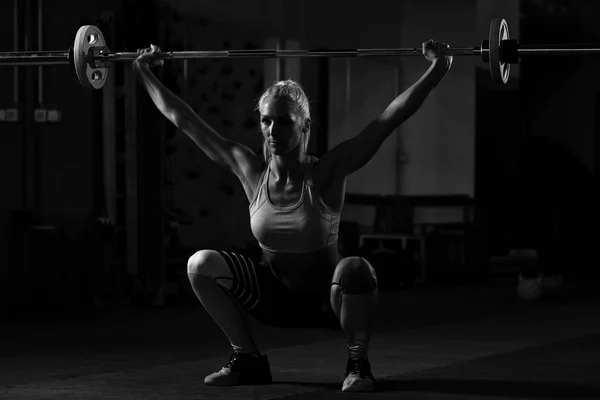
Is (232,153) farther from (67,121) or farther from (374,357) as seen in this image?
(67,121)

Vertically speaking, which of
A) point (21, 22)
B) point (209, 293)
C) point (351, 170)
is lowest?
point (209, 293)

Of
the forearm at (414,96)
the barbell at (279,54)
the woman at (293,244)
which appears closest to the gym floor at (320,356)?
the woman at (293,244)

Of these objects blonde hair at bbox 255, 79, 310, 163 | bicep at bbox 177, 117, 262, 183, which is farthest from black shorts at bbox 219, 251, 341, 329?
blonde hair at bbox 255, 79, 310, 163

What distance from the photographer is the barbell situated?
317 cm

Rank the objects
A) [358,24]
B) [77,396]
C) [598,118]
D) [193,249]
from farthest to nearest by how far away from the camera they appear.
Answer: [598,118] < [358,24] < [193,249] < [77,396]

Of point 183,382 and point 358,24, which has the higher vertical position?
point 358,24

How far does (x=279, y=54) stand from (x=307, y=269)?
2.04 ft

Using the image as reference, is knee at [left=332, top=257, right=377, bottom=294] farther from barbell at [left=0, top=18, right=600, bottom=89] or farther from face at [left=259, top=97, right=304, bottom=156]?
barbell at [left=0, top=18, right=600, bottom=89]

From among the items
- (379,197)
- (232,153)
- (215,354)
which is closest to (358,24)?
(379,197)

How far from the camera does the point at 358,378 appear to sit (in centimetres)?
311

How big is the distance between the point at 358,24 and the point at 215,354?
4.61 m

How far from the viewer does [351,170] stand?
10.5 feet

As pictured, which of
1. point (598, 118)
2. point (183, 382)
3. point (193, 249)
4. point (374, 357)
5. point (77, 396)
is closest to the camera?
point (77, 396)

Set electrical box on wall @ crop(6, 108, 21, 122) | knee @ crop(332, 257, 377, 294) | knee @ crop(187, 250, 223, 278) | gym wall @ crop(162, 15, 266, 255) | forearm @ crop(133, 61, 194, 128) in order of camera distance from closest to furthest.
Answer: knee @ crop(332, 257, 377, 294)
knee @ crop(187, 250, 223, 278)
forearm @ crop(133, 61, 194, 128)
electrical box on wall @ crop(6, 108, 21, 122)
gym wall @ crop(162, 15, 266, 255)
